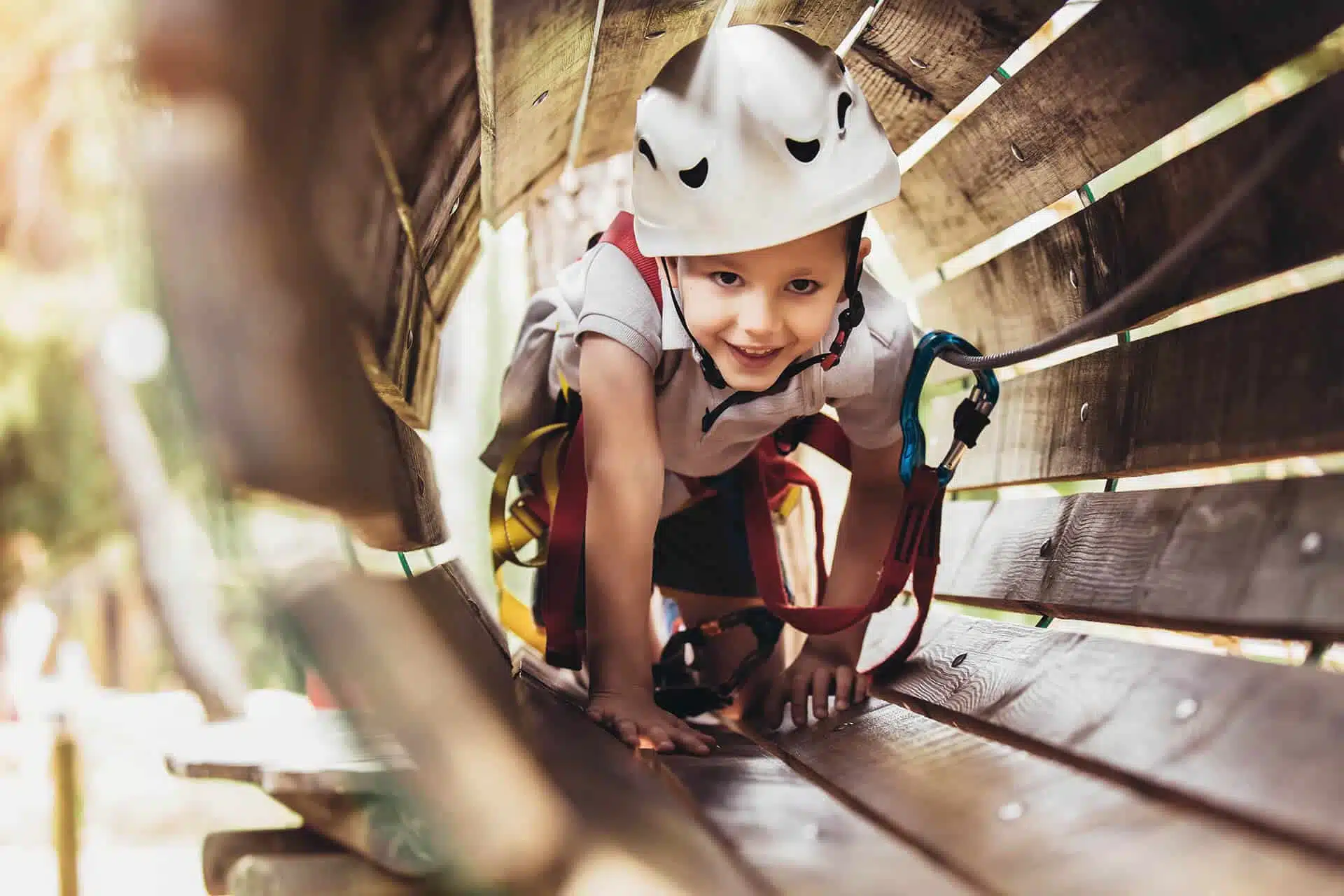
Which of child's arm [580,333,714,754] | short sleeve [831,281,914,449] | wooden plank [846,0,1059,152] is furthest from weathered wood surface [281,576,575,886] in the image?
wooden plank [846,0,1059,152]

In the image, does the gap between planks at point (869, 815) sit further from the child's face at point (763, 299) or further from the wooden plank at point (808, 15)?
the wooden plank at point (808, 15)

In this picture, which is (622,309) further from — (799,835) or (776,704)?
(799,835)

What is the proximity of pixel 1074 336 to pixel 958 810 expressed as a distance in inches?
22.6

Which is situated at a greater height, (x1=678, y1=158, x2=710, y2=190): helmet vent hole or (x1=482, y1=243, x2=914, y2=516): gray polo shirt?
(x1=678, y1=158, x2=710, y2=190): helmet vent hole

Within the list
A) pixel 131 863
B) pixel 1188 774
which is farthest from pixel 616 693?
pixel 131 863

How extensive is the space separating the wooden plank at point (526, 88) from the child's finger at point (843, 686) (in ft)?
2.48

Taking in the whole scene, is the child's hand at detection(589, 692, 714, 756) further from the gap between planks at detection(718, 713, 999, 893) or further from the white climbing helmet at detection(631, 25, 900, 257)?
the white climbing helmet at detection(631, 25, 900, 257)

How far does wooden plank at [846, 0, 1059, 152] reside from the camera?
54.8 inches

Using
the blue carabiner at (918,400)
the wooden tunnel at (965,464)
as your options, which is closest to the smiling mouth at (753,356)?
the blue carabiner at (918,400)

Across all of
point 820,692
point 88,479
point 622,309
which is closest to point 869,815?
point 820,692

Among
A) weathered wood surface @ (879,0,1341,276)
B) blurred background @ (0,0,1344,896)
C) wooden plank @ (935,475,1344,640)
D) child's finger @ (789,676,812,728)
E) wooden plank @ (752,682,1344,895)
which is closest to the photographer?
wooden plank @ (752,682,1344,895)

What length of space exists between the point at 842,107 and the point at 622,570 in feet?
1.79

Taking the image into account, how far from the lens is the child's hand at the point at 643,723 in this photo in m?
1.18

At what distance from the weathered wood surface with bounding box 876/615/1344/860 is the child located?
0.24 meters
